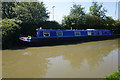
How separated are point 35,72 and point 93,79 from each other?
Result: 2.20m

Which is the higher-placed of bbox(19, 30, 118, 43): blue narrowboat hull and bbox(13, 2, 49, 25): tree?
bbox(13, 2, 49, 25): tree

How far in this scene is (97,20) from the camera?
60.5 ft

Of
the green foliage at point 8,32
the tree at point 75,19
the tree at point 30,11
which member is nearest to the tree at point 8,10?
the tree at point 30,11

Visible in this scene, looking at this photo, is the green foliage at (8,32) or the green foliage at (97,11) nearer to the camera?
the green foliage at (8,32)

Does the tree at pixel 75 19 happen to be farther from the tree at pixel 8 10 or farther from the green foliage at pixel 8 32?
the green foliage at pixel 8 32

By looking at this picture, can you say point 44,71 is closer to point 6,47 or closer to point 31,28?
point 6,47

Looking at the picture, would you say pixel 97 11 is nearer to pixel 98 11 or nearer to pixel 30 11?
pixel 98 11

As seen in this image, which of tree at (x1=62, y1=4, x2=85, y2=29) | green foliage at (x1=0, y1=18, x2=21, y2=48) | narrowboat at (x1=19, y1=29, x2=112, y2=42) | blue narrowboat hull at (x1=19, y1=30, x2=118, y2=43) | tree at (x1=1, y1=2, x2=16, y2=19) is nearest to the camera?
green foliage at (x1=0, y1=18, x2=21, y2=48)

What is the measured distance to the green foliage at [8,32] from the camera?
755cm

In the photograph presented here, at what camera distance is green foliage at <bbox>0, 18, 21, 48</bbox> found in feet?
24.8

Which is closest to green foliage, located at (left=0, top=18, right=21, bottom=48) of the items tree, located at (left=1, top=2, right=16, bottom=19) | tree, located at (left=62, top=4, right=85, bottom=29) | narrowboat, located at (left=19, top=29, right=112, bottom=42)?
narrowboat, located at (left=19, top=29, right=112, bottom=42)

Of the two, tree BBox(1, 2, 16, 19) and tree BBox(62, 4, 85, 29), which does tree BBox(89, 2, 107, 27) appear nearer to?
tree BBox(62, 4, 85, 29)

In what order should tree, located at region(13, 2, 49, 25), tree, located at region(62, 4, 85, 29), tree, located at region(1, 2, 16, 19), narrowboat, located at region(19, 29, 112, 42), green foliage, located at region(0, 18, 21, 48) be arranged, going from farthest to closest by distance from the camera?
tree, located at region(62, 4, 85, 29) → tree, located at region(1, 2, 16, 19) → tree, located at region(13, 2, 49, 25) → narrowboat, located at region(19, 29, 112, 42) → green foliage, located at region(0, 18, 21, 48)

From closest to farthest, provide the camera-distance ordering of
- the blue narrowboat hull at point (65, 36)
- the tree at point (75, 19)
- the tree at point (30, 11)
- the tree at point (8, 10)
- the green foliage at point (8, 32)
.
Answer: the green foliage at point (8, 32), the blue narrowboat hull at point (65, 36), the tree at point (30, 11), the tree at point (8, 10), the tree at point (75, 19)
